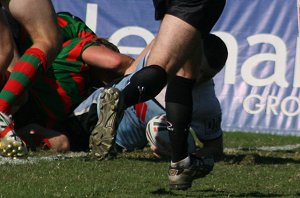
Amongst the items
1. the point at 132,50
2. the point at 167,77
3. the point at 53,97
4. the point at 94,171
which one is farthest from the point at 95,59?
the point at 132,50

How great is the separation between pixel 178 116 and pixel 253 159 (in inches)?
86.2

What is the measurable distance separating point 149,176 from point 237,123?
5.16 m

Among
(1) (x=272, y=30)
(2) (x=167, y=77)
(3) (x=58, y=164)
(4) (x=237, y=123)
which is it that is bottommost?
(4) (x=237, y=123)

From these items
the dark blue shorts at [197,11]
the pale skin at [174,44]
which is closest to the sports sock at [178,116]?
the pale skin at [174,44]

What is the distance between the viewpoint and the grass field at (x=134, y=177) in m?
5.07

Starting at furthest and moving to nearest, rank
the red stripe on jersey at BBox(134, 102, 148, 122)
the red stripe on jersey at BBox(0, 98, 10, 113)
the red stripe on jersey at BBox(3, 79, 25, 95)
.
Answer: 1. the red stripe on jersey at BBox(134, 102, 148, 122)
2. the red stripe on jersey at BBox(3, 79, 25, 95)
3. the red stripe on jersey at BBox(0, 98, 10, 113)

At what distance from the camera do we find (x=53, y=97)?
7.79 metres

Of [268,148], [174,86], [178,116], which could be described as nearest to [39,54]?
[174,86]

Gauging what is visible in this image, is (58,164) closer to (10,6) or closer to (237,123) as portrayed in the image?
(10,6)

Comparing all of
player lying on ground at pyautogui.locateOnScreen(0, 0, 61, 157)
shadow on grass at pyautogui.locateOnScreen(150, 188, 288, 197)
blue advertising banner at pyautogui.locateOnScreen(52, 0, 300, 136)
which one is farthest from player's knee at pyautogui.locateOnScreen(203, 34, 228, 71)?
blue advertising banner at pyautogui.locateOnScreen(52, 0, 300, 136)

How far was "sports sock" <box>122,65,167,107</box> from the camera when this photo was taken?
5.11 m

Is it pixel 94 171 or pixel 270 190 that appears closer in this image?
pixel 270 190

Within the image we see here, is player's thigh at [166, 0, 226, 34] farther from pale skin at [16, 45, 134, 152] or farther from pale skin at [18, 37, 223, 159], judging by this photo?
pale skin at [16, 45, 134, 152]

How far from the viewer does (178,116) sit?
5.19 m
